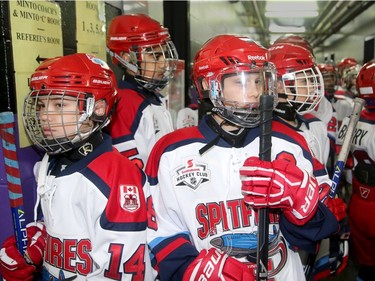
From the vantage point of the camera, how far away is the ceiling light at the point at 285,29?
1503 cm

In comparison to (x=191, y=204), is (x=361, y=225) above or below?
below

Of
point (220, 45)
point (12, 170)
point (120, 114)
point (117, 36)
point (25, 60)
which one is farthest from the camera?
point (117, 36)

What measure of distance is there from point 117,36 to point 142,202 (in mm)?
1367

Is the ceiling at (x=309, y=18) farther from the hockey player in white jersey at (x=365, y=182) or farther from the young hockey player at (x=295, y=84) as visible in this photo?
the young hockey player at (x=295, y=84)

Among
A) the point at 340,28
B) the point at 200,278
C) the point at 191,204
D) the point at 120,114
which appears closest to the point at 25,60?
the point at 120,114

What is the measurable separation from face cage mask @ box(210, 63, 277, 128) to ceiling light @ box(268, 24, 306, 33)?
14101 mm

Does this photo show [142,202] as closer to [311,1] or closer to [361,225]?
[361,225]

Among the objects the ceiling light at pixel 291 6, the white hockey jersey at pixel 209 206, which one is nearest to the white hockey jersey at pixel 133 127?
the white hockey jersey at pixel 209 206

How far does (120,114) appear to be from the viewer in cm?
232

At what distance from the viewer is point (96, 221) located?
1.46 metres

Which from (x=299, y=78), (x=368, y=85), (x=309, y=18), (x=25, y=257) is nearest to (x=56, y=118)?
(x=25, y=257)

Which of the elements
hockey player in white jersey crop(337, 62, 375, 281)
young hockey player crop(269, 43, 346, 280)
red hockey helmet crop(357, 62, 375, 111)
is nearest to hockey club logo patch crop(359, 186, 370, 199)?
hockey player in white jersey crop(337, 62, 375, 281)

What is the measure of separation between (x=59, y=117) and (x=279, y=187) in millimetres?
884

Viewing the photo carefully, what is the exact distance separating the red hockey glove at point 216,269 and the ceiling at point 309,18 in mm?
8436
